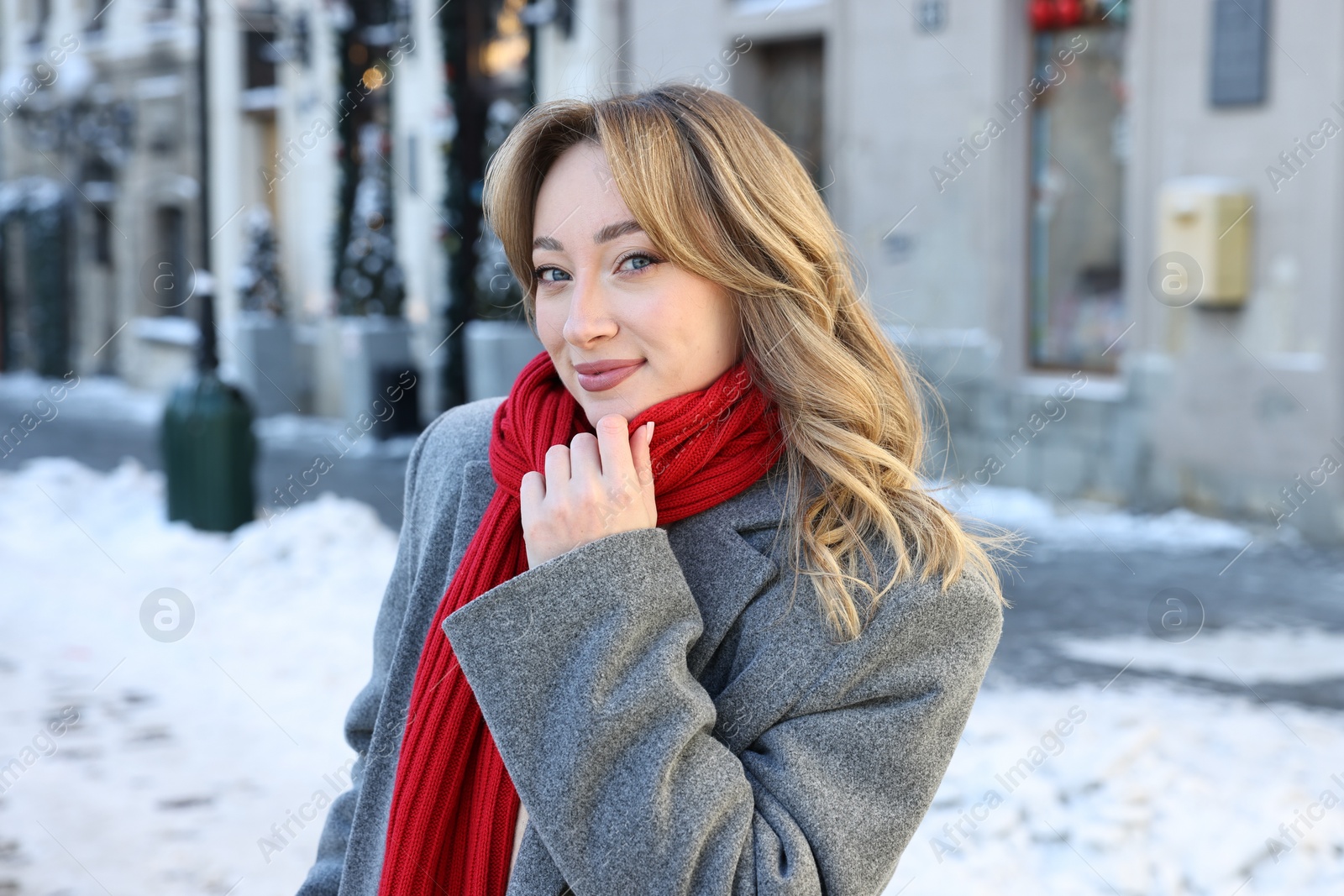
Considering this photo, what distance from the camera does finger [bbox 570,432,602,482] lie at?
1663mm

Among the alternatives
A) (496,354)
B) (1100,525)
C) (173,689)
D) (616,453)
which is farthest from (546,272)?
(496,354)

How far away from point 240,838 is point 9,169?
22.0 meters

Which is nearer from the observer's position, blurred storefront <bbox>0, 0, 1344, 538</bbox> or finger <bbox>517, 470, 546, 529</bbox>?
finger <bbox>517, 470, 546, 529</bbox>

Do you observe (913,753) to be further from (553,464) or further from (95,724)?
(95,724)

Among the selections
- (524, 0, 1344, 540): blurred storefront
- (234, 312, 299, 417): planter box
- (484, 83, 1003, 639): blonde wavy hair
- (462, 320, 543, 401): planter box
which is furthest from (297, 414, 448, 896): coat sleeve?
(234, 312, 299, 417): planter box

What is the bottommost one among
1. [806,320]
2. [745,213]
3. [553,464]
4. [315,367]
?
[315,367]

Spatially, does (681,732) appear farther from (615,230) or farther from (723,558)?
(615,230)

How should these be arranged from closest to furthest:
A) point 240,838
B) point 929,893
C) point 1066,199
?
point 929,893
point 240,838
point 1066,199

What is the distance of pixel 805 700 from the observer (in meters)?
1.62

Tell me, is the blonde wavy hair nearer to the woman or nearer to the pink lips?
the woman

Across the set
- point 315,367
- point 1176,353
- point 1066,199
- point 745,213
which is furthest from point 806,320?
point 315,367

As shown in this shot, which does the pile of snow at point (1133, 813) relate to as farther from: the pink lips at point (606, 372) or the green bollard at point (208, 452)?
the green bollard at point (208, 452)

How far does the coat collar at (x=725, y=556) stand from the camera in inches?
67.7

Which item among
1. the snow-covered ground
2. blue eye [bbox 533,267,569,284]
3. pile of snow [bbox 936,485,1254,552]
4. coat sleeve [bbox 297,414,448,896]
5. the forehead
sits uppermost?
the forehead
